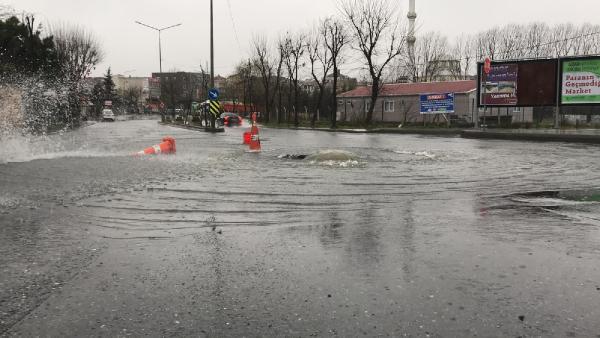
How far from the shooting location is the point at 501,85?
30.4m

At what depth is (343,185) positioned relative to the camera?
9.70 m

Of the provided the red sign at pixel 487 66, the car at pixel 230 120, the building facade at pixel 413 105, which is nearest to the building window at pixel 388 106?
the building facade at pixel 413 105

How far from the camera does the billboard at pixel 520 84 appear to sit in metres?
28.9

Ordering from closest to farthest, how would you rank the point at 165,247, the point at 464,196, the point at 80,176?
the point at 165,247 < the point at 464,196 < the point at 80,176

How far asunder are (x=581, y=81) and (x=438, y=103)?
14.2 m

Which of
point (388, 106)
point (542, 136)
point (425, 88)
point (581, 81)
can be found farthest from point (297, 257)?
point (388, 106)

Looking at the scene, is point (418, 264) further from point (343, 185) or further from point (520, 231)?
point (343, 185)

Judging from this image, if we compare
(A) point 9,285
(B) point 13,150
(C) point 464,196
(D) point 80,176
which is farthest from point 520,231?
(B) point 13,150

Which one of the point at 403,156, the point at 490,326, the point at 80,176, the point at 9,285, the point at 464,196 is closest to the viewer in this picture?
the point at 490,326

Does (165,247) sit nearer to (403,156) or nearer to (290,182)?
(290,182)

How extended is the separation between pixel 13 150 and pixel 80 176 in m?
6.69

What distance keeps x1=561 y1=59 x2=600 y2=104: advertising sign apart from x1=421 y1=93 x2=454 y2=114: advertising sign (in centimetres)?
1246

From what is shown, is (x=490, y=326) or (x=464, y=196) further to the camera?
(x=464, y=196)

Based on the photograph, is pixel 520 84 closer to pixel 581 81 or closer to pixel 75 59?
pixel 581 81
